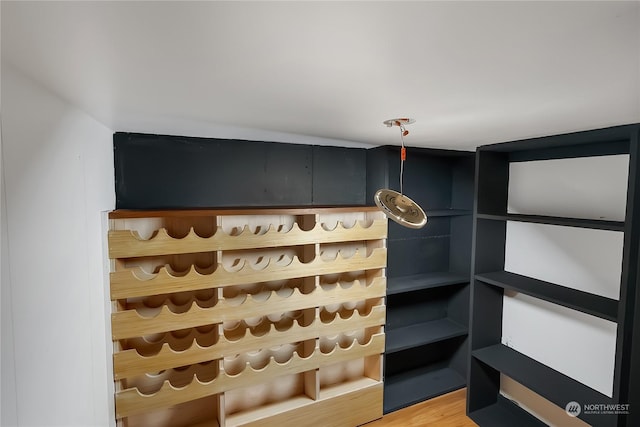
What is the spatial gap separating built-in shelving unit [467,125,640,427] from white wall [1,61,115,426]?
1854 mm

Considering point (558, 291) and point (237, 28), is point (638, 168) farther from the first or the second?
point (237, 28)

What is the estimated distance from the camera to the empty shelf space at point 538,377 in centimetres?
153

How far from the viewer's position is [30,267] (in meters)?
0.69

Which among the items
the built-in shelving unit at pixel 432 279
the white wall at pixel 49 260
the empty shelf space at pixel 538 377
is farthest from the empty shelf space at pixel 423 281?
the white wall at pixel 49 260

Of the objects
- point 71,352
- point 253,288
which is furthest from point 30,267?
point 253,288

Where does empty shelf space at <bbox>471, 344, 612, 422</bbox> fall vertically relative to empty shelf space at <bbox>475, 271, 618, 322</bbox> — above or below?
below

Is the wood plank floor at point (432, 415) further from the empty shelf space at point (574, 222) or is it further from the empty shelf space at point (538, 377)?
the empty shelf space at point (574, 222)

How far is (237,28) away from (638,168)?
1.47 m

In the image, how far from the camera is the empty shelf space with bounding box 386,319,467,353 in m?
2.07

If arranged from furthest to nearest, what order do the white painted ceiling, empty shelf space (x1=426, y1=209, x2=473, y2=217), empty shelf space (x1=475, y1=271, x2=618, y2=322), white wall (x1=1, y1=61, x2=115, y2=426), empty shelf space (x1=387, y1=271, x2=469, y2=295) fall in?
empty shelf space (x1=426, y1=209, x2=473, y2=217)
empty shelf space (x1=387, y1=271, x2=469, y2=295)
empty shelf space (x1=475, y1=271, x2=618, y2=322)
white wall (x1=1, y1=61, x2=115, y2=426)
the white painted ceiling

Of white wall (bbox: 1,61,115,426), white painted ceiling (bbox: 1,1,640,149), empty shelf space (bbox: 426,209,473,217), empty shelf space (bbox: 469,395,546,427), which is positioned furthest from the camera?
empty shelf space (bbox: 426,209,473,217)

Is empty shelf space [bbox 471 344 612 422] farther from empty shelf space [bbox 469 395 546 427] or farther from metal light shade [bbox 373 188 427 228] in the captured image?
metal light shade [bbox 373 188 427 228]

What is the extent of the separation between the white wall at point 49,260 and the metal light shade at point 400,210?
3.29ft

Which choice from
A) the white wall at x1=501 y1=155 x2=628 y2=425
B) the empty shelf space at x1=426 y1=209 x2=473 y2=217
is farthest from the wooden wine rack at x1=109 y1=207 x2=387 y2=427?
the white wall at x1=501 y1=155 x2=628 y2=425
